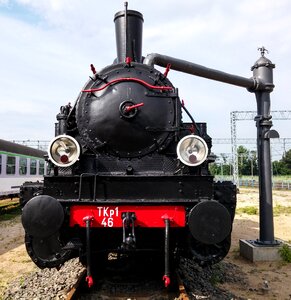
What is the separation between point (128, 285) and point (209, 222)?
1591mm

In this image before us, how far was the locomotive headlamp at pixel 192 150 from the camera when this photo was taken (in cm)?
405

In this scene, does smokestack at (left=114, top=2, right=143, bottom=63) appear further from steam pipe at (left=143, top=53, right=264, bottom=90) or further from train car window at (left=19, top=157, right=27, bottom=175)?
train car window at (left=19, top=157, right=27, bottom=175)

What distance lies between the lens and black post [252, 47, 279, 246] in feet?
23.0

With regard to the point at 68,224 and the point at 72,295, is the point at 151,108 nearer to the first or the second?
the point at 68,224

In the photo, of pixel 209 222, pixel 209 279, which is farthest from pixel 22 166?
pixel 209 222

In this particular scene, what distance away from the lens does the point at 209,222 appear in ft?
12.3

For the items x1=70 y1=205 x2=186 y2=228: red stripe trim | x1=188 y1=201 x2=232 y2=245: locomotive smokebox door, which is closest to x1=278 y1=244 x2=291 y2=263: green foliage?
x1=188 y1=201 x2=232 y2=245: locomotive smokebox door

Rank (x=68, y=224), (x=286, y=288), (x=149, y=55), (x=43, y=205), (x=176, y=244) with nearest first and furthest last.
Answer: (x=43, y=205), (x=68, y=224), (x=176, y=244), (x=286, y=288), (x=149, y=55)

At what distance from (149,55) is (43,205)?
3527mm

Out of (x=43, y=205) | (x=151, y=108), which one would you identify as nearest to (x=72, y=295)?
(x=43, y=205)

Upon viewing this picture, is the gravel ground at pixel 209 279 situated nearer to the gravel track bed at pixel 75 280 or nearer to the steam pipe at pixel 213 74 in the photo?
the gravel track bed at pixel 75 280

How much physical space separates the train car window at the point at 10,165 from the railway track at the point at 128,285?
10.5m

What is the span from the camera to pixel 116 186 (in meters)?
4.07

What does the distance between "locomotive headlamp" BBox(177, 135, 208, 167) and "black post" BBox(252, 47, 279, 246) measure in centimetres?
345
